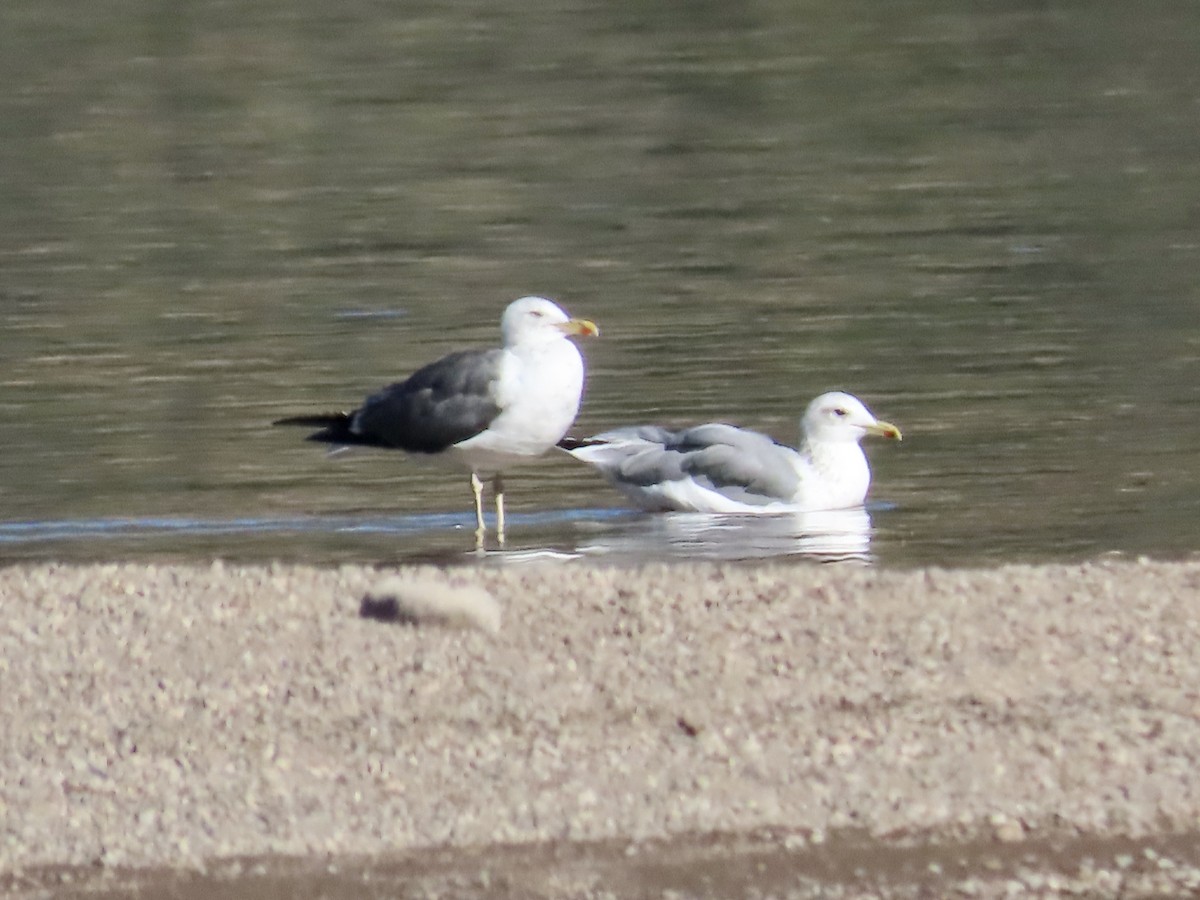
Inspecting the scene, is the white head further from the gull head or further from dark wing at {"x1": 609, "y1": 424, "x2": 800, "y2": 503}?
the gull head

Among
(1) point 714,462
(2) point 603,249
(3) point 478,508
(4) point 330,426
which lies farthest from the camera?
(2) point 603,249

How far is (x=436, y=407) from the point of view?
11.1 metres

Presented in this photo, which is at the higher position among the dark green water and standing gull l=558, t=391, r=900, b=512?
the dark green water

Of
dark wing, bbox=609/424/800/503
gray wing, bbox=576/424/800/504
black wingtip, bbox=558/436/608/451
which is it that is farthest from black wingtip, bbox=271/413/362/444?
dark wing, bbox=609/424/800/503

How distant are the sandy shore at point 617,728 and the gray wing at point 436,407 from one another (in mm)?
2906

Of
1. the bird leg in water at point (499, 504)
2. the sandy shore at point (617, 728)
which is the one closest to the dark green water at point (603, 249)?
the bird leg in water at point (499, 504)

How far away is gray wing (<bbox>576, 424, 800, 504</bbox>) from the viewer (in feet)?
36.3

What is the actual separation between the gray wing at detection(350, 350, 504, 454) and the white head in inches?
5.8

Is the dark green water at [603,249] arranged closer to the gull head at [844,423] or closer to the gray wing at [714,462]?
the gull head at [844,423]

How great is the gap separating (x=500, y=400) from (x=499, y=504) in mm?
447

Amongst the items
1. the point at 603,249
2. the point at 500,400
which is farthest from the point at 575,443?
the point at 603,249

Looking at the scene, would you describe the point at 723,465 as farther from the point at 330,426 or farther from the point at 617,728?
the point at 617,728

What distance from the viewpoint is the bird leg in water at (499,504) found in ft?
34.8

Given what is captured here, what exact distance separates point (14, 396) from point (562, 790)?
7948 millimetres
